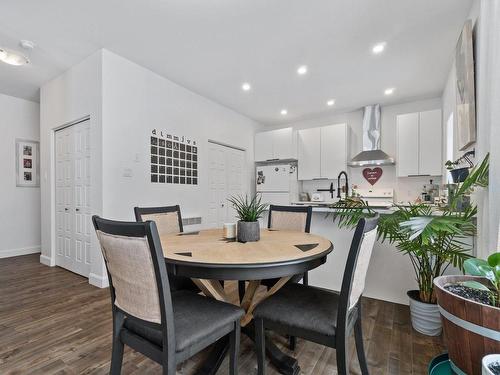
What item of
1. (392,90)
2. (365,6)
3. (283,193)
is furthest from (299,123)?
(365,6)

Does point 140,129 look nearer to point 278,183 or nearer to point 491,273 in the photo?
point 278,183

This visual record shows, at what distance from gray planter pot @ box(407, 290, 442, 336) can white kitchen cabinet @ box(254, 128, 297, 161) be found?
3685 mm

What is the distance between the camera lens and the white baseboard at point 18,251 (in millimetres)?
4218

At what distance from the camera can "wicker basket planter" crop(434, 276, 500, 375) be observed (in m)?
0.81

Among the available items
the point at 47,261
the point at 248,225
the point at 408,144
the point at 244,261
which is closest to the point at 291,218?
the point at 248,225

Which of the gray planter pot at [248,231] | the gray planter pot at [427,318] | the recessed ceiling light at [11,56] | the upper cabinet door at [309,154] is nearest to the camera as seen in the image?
the gray planter pot at [248,231]

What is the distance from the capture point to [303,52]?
2975 mm

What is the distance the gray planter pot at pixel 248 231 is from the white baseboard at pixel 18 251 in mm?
4736

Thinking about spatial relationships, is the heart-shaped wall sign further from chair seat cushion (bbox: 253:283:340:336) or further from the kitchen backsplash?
chair seat cushion (bbox: 253:283:340:336)

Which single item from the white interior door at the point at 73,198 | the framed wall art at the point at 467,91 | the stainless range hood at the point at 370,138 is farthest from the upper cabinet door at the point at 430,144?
the white interior door at the point at 73,198

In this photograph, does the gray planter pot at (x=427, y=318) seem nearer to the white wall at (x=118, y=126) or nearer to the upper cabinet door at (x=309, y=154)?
the white wall at (x=118, y=126)

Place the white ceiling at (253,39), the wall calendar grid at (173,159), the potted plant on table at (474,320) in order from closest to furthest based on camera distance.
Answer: the potted plant on table at (474,320)
the white ceiling at (253,39)
the wall calendar grid at (173,159)

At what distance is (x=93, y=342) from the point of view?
1.84 meters

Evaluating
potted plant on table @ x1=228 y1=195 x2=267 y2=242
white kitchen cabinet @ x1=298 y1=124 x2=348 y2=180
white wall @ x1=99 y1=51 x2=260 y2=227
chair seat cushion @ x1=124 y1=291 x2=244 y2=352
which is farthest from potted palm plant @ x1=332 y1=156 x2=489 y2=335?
white kitchen cabinet @ x1=298 y1=124 x2=348 y2=180
